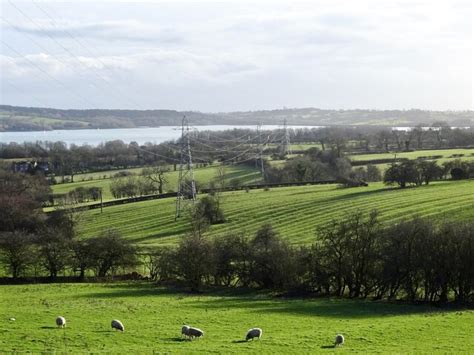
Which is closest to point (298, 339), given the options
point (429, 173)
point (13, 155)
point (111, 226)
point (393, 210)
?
point (393, 210)

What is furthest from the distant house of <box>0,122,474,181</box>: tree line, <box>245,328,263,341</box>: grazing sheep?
<box>245,328,263,341</box>: grazing sheep

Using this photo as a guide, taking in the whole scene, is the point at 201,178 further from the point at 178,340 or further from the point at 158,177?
the point at 178,340

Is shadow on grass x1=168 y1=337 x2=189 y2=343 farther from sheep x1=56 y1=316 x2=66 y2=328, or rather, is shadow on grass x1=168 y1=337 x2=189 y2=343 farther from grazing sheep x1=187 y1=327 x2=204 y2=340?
sheep x1=56 y1=316 x2=66 y2=328

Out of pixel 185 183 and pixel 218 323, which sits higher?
pixel 185 183

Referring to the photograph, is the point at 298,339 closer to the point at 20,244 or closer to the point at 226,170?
the point at 20,244

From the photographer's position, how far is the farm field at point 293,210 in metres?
75.4

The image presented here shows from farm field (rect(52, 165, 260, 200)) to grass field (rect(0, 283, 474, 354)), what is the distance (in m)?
76.9

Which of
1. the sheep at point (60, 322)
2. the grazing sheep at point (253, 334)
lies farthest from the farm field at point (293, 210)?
the sheep at point (60, 322)

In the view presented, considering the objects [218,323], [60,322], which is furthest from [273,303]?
[60,322]

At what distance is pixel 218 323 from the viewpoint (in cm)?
3225

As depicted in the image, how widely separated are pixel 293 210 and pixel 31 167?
89.1 meters

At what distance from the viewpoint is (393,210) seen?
78188 mm

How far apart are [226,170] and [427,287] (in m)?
104

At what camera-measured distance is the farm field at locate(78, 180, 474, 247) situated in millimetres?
75375
